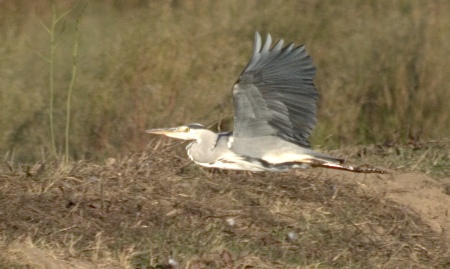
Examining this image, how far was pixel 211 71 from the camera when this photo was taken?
8.52 m

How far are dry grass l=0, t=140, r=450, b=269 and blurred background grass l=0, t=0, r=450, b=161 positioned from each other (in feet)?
6.71

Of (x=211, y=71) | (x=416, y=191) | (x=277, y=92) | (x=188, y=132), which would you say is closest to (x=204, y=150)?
(x=188, y=132)

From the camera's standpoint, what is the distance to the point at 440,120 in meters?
8.91

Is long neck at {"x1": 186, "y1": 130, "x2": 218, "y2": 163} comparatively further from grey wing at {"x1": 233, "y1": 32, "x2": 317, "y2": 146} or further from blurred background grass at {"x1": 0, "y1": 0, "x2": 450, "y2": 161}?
blurred background grass at {"x1": 0, "y1": 0, "x2": 450, "y2": 161}

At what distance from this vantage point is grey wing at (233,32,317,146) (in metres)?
5.29

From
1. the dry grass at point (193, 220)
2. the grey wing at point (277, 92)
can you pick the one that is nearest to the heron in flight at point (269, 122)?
the grey wing at point (277, 92)

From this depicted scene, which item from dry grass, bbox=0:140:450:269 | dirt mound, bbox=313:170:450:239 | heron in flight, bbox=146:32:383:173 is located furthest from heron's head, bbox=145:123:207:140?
dirt mound, bbox=313:170:450:239

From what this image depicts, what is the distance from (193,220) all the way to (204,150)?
24.5 inches

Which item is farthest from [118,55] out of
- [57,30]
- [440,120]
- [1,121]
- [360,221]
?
[360,221]

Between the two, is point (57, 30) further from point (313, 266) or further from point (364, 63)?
point (313, 266)

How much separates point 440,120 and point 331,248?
13.5 feet

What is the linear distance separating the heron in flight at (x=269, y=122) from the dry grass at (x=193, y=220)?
196mm

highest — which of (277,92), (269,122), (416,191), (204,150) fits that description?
(277,92)

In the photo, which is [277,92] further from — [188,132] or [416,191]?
[416,191]
